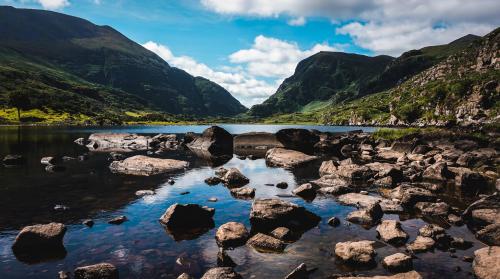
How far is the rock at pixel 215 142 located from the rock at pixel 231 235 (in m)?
53.5

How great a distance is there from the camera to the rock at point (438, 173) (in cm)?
4222

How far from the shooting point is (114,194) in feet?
112

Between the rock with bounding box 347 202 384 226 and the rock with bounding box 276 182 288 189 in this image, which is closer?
the rock with bounding box 347 202 384 226

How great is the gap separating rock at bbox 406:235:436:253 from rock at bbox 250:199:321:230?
6.72 meters

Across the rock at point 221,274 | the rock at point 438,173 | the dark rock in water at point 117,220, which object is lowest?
the dark rock in water at point 117,220

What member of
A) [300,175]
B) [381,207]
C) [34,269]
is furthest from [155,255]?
[300,175]

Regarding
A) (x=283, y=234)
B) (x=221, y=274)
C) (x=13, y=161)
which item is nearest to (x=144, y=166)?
(x=13, y=161)

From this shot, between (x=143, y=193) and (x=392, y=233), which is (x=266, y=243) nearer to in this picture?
(x=392, y=233)

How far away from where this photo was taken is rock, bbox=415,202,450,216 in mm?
27719

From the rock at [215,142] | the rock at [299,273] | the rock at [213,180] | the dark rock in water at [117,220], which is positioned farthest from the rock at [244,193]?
the rock at [215,142]

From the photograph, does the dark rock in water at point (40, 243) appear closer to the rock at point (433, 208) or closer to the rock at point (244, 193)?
the rock at point (244, 193)

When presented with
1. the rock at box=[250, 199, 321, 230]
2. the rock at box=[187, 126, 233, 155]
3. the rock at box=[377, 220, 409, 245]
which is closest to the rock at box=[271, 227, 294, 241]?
the rock at box=[250, 199, 321, 230]

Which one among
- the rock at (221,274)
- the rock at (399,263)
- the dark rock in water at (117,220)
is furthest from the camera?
the dark rock in water at (117,220)

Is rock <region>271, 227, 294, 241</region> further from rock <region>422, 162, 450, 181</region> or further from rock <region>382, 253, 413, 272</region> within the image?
rock <region>422, 162, 450, 181</region>
